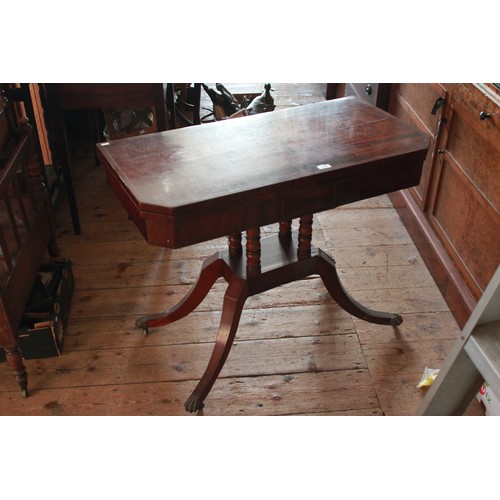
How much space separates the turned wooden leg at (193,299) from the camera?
78.1 inches

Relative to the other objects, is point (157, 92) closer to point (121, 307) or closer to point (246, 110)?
point (246, 110)

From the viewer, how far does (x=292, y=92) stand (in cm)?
425

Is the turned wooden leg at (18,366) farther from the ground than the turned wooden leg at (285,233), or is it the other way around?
the turned wooden leg at (285,233)

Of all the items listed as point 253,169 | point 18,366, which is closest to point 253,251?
point 253,169

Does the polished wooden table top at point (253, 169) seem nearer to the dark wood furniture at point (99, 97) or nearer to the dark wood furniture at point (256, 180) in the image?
the dark wood furniture at point (256, 180)

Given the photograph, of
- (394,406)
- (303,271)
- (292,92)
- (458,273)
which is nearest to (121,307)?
(303,271)

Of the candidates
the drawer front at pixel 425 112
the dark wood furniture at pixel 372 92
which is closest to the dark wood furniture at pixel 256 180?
the drawer front at pixel 425 112

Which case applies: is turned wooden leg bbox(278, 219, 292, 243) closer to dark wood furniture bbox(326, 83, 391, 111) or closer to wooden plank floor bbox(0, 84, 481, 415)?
wooden plank floor bbox(0, 84, 481, 415)

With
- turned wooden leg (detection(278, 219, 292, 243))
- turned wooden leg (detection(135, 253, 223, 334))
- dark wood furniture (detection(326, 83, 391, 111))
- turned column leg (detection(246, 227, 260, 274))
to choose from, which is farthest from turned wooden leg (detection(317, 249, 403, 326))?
dark wood furniture (detection(326, 83, 391, 111))

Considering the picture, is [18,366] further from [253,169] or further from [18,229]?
[253,169]

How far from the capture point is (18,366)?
192 centimetres

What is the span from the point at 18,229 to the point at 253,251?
2.72 ft

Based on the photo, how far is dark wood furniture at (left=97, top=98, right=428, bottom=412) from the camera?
59.3 inches

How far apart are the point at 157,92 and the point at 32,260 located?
0.84 m
